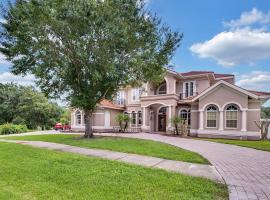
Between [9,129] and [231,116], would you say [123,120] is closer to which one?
[231,116]

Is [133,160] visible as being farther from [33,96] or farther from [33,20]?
[33,96]

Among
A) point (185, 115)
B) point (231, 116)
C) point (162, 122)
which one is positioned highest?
point (231, 116)

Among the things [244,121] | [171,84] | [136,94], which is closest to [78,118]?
[136,94]

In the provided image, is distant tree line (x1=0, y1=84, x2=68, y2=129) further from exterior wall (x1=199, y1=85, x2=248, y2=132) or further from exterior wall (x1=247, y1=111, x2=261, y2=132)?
exterior wall (x1=247, y1=111, x2=261, y2=132)

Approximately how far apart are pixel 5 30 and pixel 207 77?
66.8ft

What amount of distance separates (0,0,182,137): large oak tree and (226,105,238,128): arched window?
8420mm

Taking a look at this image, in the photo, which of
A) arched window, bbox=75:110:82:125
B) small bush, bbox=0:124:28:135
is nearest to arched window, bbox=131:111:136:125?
arched window, bbox=75:110:82:125

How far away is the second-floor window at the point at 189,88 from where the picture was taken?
27734mm

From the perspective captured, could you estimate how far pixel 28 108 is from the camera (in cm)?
4128

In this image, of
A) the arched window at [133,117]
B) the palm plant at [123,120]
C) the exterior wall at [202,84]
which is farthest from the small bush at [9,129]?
the exterior wall at [202,84]

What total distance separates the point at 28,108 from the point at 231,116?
1322 inches

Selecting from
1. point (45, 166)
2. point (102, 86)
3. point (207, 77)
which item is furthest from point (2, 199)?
point (207, 77)

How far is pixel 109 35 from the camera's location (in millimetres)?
15570

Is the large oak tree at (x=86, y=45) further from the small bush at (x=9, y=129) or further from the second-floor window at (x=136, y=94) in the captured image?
the small bush at (x=9, y=129)
